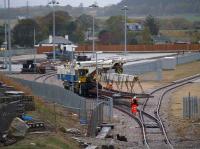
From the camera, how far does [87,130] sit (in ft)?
100

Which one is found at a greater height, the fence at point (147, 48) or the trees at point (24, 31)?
the trees at point (24, 31)

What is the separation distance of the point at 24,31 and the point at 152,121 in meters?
120

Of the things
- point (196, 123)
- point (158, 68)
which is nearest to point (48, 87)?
point (196, 123)

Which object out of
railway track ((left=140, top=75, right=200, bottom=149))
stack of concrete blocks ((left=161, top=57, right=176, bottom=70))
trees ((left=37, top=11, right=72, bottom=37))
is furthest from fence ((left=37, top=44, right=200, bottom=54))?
railway track ((left=140, top=75, right=200, bottom=149))

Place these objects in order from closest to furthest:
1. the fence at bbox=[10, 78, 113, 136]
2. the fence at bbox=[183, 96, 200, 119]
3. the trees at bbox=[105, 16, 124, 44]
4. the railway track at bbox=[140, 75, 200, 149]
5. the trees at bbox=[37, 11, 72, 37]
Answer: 1. the railway track at bbox=[140, 75, 200, 149]
2. the fence at bbox=[10, 78, 113, 136]
3. the fence at bbox=[183, 96, 200, 119]
4. the trees at bbox=[37, 11, 72, 37]
5. the trees at bbox=[105, 16, 124, 44]

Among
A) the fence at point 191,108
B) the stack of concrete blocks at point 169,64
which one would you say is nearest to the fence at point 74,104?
the fence at point 191,108

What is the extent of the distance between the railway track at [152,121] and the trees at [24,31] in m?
97.3

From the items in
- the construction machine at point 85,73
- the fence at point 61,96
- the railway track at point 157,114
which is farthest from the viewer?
the construction machine at point 85,73

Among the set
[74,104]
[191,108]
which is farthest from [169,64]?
[74,104]

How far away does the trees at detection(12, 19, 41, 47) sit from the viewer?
152m

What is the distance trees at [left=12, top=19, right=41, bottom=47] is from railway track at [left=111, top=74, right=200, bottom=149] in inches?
3831

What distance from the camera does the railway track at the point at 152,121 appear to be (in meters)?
28.8

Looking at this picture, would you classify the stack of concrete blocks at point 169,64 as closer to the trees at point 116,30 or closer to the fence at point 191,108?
the fence at point 191,108

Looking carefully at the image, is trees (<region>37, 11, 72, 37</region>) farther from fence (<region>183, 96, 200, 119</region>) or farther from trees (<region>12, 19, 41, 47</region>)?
fence (<region>183, 96, 200, 119</region>)
